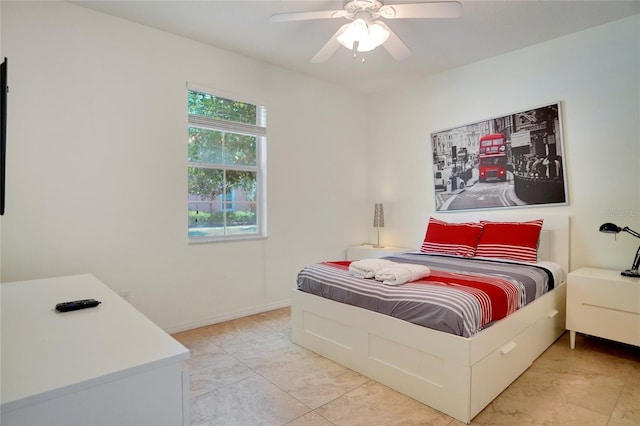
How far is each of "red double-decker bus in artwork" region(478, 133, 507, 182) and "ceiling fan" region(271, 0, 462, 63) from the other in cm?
164

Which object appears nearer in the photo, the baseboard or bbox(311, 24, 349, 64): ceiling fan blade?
bbox(311, 24, 349, 64): ceiling fan blade

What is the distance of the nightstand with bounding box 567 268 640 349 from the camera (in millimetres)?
2453

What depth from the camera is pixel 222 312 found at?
3.45 meters

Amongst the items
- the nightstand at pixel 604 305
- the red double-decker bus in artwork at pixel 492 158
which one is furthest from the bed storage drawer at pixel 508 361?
the red double-decker bus in artwork at pixel 492 158

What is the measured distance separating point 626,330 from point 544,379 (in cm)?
81

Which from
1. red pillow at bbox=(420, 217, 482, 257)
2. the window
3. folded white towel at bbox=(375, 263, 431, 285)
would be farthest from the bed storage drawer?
the window

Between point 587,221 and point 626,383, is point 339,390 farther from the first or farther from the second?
point 587,221

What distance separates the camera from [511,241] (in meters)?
3.14

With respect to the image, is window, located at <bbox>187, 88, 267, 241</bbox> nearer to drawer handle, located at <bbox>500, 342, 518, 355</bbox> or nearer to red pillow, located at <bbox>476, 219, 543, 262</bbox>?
red pillow, located at <bbox>476, 219, 543, 262</bbox>

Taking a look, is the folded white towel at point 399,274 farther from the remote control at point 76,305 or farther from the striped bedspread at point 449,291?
the remote control at point 76,305

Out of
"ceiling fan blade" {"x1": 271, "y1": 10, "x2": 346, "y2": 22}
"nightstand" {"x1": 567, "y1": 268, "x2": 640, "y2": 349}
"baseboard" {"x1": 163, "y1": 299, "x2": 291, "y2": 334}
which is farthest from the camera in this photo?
"baseboard" {"x1": 163, "y1": 299, "x2": 291, "y2": 334}

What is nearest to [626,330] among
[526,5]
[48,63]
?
[526,5]

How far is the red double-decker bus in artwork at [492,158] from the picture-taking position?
3.56 meters

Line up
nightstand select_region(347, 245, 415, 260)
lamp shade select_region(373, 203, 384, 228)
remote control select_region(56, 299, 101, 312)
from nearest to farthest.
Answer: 1. remote control select_region(56, 299, 101, 312)
2. nightstand select_region(347, 245, 415, 260)
3. lamp shade select_region(373, 203, 384, 228)
